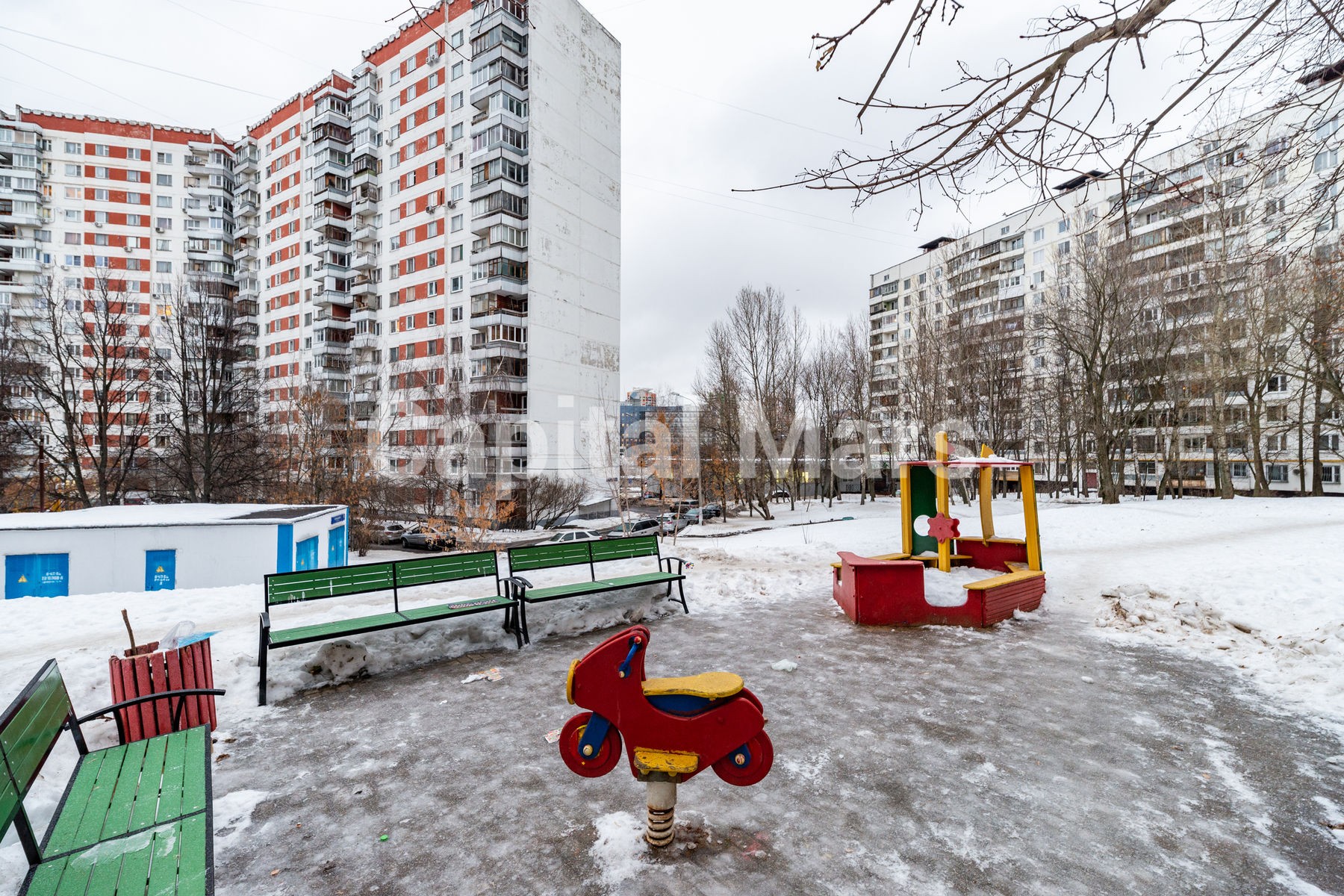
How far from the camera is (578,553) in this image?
832cm

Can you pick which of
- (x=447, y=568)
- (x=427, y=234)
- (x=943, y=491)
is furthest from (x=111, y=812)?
(x=427, y=234)

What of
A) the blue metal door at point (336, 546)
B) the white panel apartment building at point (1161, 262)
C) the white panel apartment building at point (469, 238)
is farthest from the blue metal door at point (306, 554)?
the white panel apartment building at point (469, 238)

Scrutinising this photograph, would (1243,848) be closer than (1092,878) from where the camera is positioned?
No

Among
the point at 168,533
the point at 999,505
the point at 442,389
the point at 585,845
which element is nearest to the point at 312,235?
the point at 442,389

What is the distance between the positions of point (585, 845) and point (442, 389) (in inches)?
1445

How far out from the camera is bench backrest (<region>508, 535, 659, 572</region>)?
7711 mm

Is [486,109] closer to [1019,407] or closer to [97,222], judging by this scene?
[1019,407]

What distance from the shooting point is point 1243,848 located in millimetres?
3031

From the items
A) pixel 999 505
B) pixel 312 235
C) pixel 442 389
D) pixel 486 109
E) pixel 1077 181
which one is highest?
pixel 486 109

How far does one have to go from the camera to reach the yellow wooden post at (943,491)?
9117 mm

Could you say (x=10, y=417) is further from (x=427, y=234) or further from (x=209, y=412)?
(x=427, y=234)

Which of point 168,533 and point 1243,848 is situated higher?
point 168,533

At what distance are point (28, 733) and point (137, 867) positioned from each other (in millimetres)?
948

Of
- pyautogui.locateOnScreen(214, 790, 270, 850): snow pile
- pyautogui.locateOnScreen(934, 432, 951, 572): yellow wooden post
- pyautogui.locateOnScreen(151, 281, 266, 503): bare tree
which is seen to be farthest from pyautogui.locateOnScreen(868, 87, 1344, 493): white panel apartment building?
pyautogui.locateOnScreen(151, 281, 266, 503): bare tree
